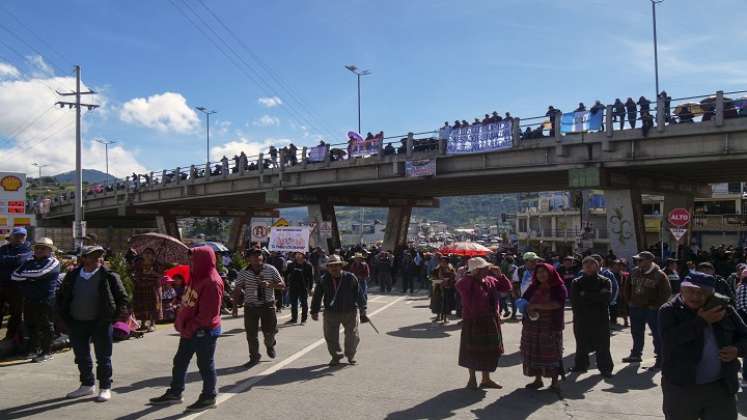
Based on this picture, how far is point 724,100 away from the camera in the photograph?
18375 mm

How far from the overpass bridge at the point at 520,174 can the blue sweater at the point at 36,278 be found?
17.9 m

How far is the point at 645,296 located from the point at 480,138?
15.9m

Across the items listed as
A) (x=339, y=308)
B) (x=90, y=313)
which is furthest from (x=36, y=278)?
(x=339, y=308)

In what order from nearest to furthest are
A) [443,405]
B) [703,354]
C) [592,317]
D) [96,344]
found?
[703,354] → [443,405] → [96,344] → [592,317]

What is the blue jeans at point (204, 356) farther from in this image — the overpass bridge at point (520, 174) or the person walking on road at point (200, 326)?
the overpass bridge at point (520, 174)

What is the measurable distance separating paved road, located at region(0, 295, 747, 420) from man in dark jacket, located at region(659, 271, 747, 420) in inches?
80.0

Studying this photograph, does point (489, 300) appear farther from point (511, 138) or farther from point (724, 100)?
point (511, 138)

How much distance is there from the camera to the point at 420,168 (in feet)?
85.3

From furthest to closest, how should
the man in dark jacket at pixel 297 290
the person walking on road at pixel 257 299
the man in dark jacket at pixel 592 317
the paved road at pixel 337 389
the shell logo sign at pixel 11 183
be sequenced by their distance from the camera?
the shell logo sign at pixel 11 183 < the man in dark jacket at pixel 297 290 < the person walking on road at pixel 257 299 < the man in dark jacket at pixel 592 317 < the paved road at pixel 337 389

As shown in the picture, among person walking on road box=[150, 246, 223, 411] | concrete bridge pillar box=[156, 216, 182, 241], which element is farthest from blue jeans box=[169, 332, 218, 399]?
concrete bridge pillar box=[156, 216, 182, 241]

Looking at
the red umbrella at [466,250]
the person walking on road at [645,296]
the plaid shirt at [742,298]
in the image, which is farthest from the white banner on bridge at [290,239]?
the plaid shirt at [742,298]

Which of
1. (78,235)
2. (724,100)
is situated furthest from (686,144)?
(78,235)

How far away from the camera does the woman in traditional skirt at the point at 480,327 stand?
6973 millimetres

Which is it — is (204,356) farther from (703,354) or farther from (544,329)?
(703,354)
